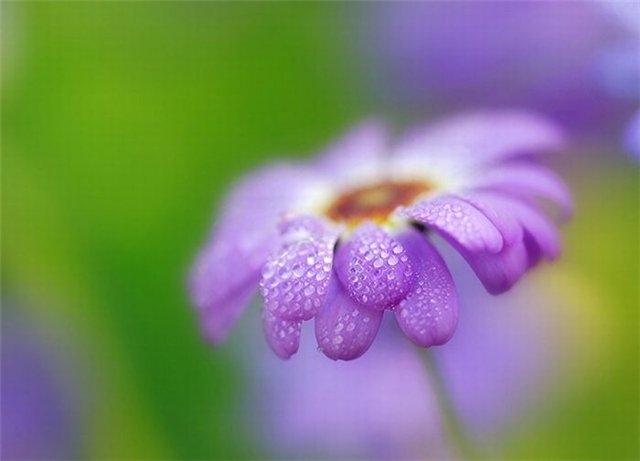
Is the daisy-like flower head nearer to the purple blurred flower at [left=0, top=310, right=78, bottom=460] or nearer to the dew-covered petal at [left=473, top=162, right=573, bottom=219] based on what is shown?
the dew-covered petal at [left=473, top=162, right=573, bottom=219]

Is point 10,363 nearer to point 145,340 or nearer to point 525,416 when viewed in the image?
point 145,340

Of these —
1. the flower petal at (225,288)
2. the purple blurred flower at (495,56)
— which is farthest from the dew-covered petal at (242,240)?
the purple blurred flower at (495,56)

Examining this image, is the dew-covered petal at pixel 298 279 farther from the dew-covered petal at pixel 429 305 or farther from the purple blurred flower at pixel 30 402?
the purple blurred flower at pixel 30 402

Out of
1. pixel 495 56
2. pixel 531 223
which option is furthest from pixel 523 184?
pixel 495 56

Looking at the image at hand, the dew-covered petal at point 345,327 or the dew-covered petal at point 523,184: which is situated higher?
the dew-covered petal at point 523,184

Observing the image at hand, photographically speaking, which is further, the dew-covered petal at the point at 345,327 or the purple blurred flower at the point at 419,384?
the purple blurred flower at the point at 419,384

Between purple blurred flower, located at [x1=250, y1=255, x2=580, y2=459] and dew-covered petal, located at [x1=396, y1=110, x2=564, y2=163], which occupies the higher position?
dew-covered petal, located at [x1=396, y1=110, x2=564, y2=163]

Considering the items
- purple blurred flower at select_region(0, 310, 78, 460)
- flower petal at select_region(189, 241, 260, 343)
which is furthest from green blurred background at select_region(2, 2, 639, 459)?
flower petal at select_region(189, 241, 260, 343)
